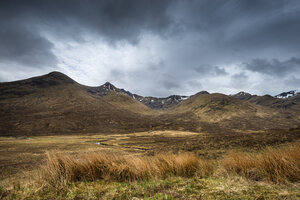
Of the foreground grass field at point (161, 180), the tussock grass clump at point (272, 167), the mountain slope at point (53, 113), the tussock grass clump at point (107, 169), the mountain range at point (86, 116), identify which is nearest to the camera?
the foreground grass field at point (161, 180)

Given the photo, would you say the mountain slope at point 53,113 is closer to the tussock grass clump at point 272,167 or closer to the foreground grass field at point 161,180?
the foreground grass field at point 161,180

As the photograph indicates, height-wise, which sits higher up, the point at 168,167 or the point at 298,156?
the point at 298,156

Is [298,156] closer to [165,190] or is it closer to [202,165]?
[202,165]

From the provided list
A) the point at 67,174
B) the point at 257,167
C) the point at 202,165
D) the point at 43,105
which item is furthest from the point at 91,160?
the point at 43,105

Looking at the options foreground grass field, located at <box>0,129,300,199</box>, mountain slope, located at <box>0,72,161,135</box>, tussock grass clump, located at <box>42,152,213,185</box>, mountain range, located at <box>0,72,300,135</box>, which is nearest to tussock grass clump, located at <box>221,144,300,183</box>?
foreground grass field, located at <box>0,129,300,199</box>

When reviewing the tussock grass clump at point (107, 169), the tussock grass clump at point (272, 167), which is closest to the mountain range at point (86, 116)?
the tussock grass clump at point (272, 167)

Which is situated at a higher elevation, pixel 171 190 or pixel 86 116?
pixel 86 116

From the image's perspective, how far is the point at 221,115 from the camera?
11956 cm

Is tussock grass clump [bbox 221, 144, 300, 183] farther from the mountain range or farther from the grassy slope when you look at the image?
the mountain range

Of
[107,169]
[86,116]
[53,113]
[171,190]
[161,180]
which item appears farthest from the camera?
[86,116]

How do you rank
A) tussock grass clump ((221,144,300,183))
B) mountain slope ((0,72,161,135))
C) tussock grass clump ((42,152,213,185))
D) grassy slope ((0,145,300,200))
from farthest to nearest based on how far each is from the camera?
1. mountain slope ((0,72,161,135))
2. tussock grass clump ((42,152,213,185))
3. tussock grass clump ((221,144,300,183))
4. grassy slope ((0,145,300,200))

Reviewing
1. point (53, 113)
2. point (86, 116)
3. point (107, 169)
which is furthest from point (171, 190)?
point (53, 113)

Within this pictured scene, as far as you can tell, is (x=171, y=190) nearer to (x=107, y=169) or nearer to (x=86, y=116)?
(x=107, y=169)

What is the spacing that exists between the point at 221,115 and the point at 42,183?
13008cm
